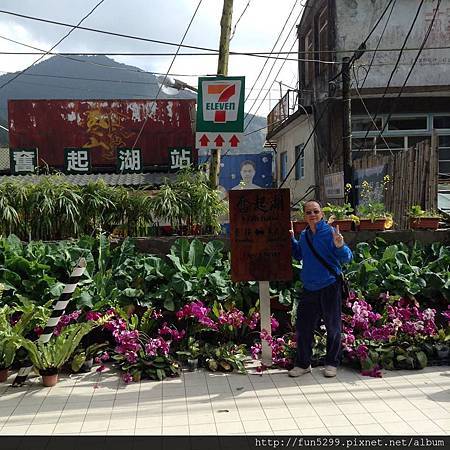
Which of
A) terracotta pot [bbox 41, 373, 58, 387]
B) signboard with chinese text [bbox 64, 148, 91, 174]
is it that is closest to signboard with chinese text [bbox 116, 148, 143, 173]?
signboard with chinese text [bbox 64, 148, 91, 174]

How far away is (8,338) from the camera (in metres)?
4.97

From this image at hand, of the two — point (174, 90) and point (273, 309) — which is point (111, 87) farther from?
point (273, 309)

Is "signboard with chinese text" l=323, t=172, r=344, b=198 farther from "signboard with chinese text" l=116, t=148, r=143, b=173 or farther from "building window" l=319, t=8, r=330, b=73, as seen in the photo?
"signboard with chinese text" l=116, t=148, r=143, b=173

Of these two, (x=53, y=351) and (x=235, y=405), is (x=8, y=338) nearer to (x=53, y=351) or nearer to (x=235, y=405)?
(x=53, y=351)

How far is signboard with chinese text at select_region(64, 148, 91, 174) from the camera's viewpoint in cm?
1783

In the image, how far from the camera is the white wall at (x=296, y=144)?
18.5m

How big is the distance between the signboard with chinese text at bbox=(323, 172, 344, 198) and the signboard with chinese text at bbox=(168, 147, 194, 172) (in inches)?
208

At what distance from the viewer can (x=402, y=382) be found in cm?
500

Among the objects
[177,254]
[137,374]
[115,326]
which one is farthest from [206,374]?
[177,254]

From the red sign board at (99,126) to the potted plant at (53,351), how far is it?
14.5 m

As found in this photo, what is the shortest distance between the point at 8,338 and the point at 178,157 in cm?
1389

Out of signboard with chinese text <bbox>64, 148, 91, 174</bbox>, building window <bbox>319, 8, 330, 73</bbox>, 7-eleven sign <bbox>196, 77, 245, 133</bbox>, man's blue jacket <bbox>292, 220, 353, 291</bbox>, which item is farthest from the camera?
signboard with chinese text <bbox>64, 148, 91, 174</bbox>

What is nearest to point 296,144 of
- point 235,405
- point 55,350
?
point 55,350

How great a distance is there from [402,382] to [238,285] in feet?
7.15
